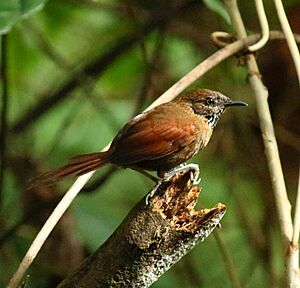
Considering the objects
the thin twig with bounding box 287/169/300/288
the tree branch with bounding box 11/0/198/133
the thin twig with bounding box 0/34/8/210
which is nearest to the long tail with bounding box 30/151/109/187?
the thin twig with bounding box 287/169/300/288

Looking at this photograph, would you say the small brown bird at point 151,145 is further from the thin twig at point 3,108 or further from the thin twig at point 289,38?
the thin twig at point 3,108

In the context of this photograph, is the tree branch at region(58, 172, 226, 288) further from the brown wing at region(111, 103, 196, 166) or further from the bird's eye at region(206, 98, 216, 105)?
the bird's eye at region(206, 98, 216, 105)

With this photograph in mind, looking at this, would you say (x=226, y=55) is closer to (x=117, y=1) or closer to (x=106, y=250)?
(x=106, y=250)

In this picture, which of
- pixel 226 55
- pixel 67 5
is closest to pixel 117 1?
pixel 67 5

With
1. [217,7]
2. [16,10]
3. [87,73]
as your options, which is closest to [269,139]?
[217,7]

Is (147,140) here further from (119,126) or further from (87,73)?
(119,126)

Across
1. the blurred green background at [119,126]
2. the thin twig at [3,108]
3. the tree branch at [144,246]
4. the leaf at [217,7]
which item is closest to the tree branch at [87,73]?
the blurred green background at [119,126]
